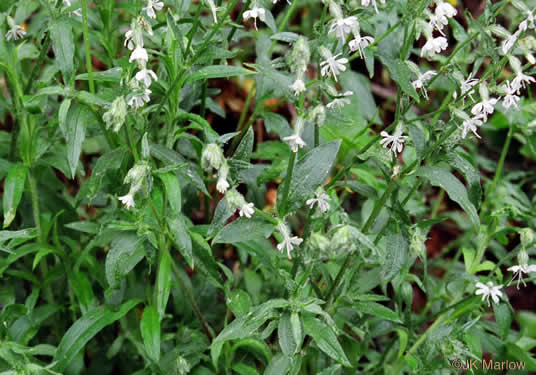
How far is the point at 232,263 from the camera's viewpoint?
369 cm

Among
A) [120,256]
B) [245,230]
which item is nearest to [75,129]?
[120,256]

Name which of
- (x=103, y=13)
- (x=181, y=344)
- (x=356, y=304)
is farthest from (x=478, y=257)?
(x=103, y=13)

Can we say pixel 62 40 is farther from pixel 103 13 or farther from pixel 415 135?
pixel 415 135

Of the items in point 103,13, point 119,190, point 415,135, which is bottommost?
point 119,190

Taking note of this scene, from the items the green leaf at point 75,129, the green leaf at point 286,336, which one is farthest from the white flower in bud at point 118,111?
the green leaf at point 286,336

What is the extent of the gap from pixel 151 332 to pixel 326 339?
27.4 inches

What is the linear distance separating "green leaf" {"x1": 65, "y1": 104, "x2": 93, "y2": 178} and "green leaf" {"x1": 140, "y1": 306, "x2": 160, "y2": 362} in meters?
0.69

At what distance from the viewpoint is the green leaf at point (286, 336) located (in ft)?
6.16

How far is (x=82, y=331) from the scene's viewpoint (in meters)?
2.32

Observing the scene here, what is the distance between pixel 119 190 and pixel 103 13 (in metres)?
0.78

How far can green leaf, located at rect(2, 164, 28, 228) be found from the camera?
229 centimetres

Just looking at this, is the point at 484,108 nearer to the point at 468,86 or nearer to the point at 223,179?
the point at 468,86

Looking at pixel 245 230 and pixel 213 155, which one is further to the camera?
pixel 245 230

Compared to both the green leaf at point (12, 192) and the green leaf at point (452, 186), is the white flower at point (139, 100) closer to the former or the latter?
the green leaf at point (12, 192)
